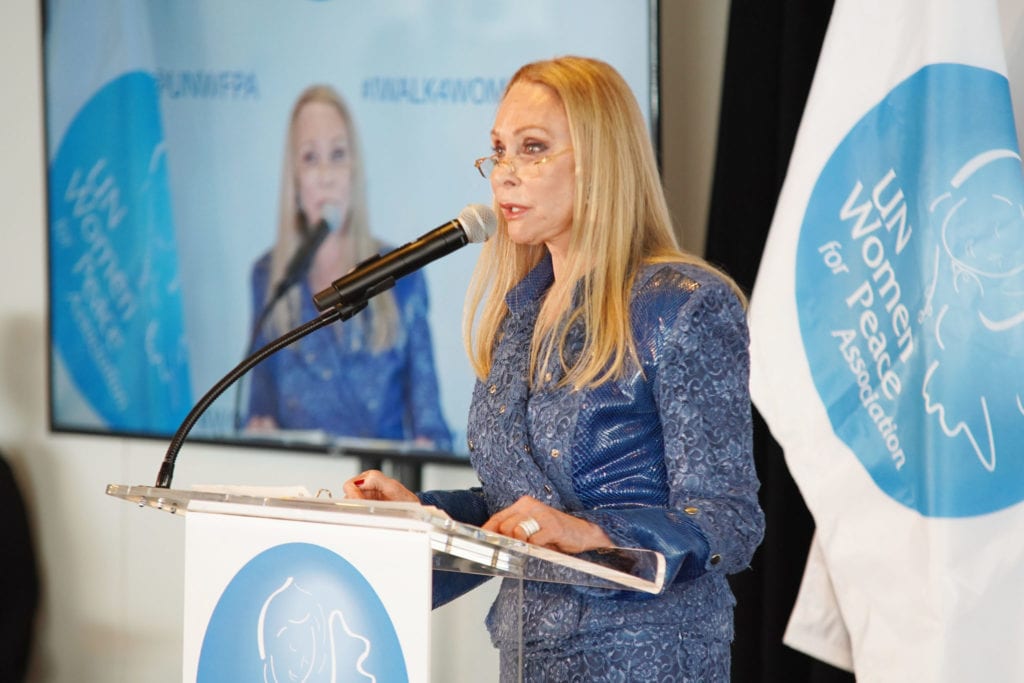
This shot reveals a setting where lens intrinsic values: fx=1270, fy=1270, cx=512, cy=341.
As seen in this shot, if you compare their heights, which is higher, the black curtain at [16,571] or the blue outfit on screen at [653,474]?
the blue outfit on screen at [653,474]

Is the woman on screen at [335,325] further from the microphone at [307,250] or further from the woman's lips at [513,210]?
the woman's lips at [513,210]

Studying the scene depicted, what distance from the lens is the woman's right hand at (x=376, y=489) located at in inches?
63.0

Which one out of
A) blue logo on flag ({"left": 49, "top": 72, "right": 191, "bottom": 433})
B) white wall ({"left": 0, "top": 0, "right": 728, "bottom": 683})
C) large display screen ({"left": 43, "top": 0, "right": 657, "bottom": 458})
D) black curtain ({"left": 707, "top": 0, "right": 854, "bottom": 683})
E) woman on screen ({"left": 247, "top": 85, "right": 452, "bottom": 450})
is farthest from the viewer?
white wall ({"left": 0, "top": 0, "right": 728, "bottom": 683})

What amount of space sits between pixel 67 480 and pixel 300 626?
9.79 feet

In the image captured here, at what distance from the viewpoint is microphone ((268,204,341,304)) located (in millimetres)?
3395

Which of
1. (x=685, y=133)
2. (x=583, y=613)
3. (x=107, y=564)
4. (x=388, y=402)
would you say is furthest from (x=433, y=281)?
(x=583, y=613)

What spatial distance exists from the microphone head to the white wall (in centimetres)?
219

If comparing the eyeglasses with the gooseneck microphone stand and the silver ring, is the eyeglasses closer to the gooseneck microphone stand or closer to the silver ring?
the gooseneck microphone stand

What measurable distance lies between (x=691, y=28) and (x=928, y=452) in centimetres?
129

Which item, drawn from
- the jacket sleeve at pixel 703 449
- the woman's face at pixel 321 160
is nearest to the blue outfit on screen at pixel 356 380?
the woman's face at pixel 321 160

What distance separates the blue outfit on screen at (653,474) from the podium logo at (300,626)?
0.12 m

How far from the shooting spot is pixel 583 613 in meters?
1.48

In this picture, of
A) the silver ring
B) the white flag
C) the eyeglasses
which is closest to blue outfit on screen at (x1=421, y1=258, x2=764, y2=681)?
the silver ring

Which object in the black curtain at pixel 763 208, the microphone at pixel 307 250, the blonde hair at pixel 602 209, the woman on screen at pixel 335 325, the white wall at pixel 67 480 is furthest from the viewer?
the white wall at pixel 67 480
